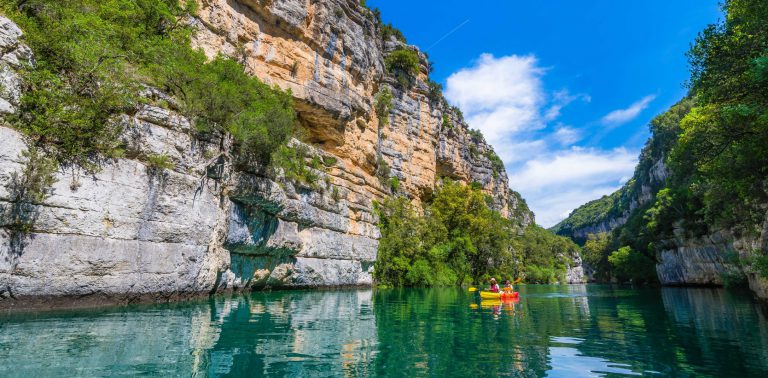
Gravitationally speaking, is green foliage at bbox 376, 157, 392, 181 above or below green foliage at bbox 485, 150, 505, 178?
below

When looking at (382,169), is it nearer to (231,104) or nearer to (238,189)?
(238,189)

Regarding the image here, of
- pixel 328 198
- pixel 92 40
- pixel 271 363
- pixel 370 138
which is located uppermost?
pixel 370 138

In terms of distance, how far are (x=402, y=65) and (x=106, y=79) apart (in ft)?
134

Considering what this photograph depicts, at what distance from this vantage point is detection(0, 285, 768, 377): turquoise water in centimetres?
630

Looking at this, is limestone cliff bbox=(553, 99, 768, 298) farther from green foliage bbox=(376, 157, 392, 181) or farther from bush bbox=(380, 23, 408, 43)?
bush bbox=(380, 23, 408, 43)

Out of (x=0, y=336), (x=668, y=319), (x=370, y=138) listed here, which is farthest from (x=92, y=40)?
(x=370, y=138)

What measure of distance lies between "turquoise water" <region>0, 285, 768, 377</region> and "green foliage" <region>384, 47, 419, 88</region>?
4165cm

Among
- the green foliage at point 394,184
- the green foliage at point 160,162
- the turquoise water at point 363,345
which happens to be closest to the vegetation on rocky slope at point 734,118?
the turquoise water at point 363,345

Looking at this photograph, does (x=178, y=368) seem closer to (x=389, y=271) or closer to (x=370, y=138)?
(x=389, y=271)

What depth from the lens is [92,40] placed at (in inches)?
557

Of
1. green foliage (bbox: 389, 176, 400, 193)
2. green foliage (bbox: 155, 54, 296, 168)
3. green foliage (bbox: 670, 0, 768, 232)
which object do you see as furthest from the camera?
green foliage (bbox: 389, 176, 400, 193)

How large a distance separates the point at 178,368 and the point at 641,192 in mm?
102074

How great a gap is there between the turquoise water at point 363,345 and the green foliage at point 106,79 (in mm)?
5600

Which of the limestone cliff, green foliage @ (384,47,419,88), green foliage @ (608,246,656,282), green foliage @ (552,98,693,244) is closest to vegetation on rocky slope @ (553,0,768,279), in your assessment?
the limestone cliff
